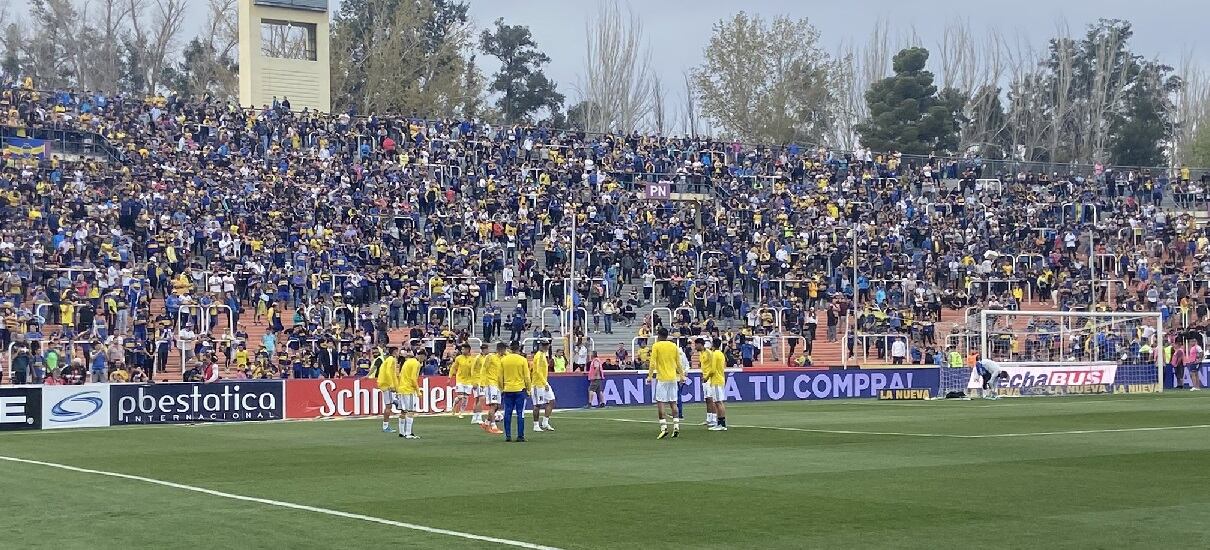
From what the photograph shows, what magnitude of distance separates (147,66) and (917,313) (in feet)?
215

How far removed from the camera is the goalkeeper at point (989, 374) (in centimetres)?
4378

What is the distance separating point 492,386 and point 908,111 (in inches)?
2750

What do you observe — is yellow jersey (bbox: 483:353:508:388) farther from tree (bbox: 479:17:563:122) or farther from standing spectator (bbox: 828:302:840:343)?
tree (bbox: 479:17:563:122)

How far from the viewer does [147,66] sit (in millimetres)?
103562

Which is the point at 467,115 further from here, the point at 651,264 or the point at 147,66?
the point at 651,264

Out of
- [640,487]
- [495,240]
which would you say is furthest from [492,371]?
[495,240]

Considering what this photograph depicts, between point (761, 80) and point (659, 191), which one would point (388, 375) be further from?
point (761, 80)

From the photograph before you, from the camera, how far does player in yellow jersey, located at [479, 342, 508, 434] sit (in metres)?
28.4

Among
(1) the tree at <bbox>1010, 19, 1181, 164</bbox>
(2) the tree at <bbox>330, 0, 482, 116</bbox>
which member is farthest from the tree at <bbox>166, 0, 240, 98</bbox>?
(1) the tree at <bbox>1010, 19, 1181, 164</bbox>

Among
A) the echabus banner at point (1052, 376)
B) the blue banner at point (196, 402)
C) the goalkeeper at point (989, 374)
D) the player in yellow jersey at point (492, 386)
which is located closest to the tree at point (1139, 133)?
the echabus banner at point (1052, 376)

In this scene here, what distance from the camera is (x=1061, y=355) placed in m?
47.2

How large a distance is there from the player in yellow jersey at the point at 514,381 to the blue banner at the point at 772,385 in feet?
44.5

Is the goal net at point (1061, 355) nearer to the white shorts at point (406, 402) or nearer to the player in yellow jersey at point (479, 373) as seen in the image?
the player in yellow jersey at point (479, 373)

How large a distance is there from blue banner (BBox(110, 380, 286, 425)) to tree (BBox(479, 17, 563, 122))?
234 ft
